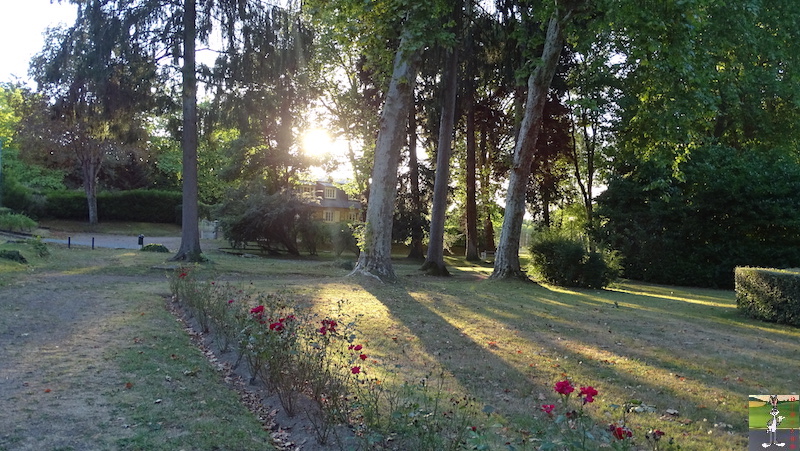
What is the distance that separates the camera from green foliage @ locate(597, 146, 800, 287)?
2194cm

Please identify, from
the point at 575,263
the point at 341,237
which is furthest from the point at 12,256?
the point at 341,237

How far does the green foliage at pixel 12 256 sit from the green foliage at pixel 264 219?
11823 mm

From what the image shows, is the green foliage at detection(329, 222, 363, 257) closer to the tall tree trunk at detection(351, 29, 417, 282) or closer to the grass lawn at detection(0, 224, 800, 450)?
the tall tree trunk at detection(351, 29, 417, 282)

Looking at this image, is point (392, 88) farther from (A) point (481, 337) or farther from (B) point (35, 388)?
(B) point (35, 388)

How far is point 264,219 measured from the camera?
2688 cm

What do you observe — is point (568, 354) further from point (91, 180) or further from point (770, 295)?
point (91, 180)

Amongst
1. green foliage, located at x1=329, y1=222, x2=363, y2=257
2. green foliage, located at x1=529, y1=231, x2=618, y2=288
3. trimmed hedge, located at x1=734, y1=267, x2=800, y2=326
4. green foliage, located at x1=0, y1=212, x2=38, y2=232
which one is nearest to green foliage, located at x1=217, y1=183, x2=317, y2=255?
green foliage, located at x1=329, y1=222, x2=363, y2=257

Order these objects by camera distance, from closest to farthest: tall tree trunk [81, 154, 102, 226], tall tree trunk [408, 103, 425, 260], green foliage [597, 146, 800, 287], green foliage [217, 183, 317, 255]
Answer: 1. green foliage [597, 146, 800, 287]
2. green foliage [217, 183, 317, 255]
3. tall tree trunk [408, 103, 425, 260]
4. tall tree trunk [81, 154, 102, 226]

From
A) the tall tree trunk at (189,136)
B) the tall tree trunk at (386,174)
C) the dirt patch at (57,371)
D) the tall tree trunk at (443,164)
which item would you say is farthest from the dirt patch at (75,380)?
the tall tree trunk at (443,164)

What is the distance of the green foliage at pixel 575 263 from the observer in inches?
699

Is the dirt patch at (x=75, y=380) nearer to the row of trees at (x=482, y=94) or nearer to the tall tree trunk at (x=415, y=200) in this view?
the row of trees at (x=482, y=94)

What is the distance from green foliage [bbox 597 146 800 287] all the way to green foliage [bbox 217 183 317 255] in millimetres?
13912

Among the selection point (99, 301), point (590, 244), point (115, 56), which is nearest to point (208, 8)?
point (115, 56)

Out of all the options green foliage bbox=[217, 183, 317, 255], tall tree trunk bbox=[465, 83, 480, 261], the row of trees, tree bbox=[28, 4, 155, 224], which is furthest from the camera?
green foliage bbox=[217, 183, 317, 255]
